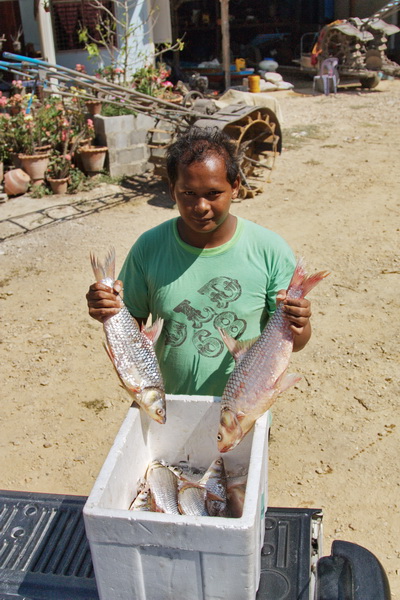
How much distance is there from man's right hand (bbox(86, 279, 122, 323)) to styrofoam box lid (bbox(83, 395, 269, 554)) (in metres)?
0.39

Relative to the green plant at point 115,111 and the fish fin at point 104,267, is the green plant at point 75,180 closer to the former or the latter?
the green plant at point 115,111

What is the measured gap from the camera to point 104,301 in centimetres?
212

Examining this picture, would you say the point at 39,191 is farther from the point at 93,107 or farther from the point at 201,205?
the point at 201,205

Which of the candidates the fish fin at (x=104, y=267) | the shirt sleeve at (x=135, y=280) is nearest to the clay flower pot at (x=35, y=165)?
the shirt sleeve at (x=135, y=280)

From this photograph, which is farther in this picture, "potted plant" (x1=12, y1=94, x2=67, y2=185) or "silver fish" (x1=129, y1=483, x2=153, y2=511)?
"potted plant" (x1=12, y1=94, x2=67, y2=185)

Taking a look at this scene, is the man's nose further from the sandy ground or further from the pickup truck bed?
the sandy ground

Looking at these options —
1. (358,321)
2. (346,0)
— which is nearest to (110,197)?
(358,321)

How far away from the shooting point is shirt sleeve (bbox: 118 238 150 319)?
2.45m

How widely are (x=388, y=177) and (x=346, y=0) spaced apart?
1522 centimetres

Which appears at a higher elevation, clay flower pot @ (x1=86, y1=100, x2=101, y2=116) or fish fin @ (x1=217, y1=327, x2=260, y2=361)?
clay flower pot @ (x1=86, y1=100, x2=101, y2=116)

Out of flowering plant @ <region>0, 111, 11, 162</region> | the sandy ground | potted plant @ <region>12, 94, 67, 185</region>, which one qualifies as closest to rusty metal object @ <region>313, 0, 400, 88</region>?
the sandy ground

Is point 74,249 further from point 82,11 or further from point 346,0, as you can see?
point 346,0

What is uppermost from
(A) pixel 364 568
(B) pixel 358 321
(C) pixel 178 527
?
(C) pixel 178 527

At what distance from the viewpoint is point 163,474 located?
1969 mm
